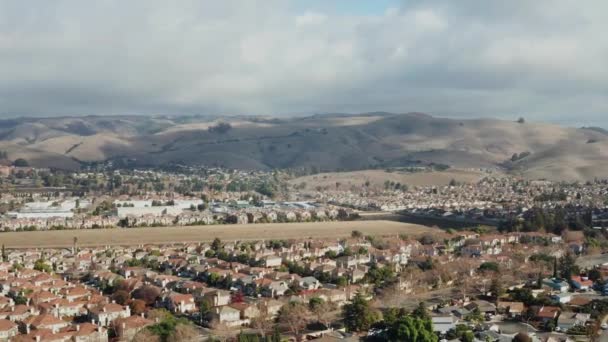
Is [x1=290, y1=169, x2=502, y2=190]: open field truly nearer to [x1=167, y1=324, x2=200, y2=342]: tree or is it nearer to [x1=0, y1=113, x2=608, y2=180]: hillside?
[x1=0, y1=113, x2=608, y2=180]: hillside

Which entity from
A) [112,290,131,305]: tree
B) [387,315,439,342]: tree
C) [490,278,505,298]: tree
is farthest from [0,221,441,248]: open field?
[387,315,439,342]: tree

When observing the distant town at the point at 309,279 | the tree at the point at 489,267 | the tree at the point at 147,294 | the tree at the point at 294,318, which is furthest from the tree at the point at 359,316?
the tree at the point at 489,267

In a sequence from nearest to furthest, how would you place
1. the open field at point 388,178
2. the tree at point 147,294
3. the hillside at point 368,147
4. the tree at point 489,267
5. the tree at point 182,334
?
1. the tree at point 182,334
2. the tree at point 147,294
3. the tree at point 489,267
4. the open field at point 388,178
5. the hillside at point 368,147

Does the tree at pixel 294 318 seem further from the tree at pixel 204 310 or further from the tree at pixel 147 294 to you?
the tree at pixel 147 294

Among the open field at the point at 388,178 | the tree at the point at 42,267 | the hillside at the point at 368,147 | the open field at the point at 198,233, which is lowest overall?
the open field at the point at 198,233

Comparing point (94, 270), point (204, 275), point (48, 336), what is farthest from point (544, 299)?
point (94, 270)
